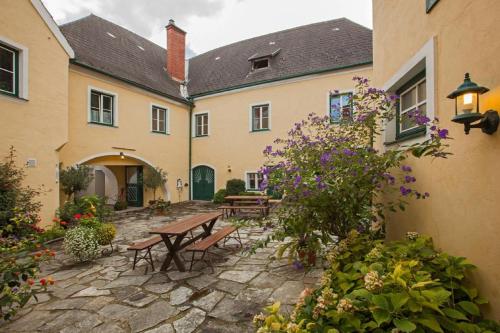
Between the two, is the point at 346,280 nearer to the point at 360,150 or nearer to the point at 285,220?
the point at 285,220

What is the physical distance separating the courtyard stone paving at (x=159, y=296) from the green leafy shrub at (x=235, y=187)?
742 centimetres

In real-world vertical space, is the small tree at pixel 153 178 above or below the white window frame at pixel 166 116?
below

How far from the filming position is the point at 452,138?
7.69ft

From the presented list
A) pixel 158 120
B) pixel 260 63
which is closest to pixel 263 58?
pixel 260 63

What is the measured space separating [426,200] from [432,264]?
954 mm

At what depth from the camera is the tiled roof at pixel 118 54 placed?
10.1 m

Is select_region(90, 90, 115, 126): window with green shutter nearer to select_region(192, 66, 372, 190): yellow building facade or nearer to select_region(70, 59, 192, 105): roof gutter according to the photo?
select_region(70, 59, 192, 105): roof gutter

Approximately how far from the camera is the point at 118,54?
469 inches

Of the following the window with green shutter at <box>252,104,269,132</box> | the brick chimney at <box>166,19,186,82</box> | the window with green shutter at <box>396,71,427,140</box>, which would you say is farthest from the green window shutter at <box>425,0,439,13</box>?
the brick chimney at <box>166,19,186,82</box>

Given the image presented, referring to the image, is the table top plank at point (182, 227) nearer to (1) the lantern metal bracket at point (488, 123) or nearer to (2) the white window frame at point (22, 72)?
(1) the lantern metal bracket at point (488, 123)

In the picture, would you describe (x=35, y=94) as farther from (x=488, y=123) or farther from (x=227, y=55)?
(x=227, y=55)

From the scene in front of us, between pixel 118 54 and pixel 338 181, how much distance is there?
1267cm

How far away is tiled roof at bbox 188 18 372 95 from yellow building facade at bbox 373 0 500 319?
8321 millimetres

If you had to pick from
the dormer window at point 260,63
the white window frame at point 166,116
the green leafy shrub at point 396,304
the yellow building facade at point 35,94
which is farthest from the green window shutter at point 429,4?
the white window frame at point 166,116
